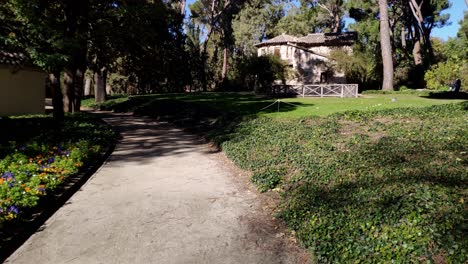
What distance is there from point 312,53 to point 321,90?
19.0m

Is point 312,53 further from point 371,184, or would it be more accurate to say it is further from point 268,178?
point 371,184

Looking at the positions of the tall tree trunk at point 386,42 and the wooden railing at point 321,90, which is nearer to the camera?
the wooden railing at point 321,90

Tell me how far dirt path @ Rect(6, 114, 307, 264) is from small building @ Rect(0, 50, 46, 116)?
1165cm

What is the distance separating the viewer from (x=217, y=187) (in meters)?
8.62

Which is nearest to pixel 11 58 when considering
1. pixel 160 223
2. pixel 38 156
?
pixel 38 156

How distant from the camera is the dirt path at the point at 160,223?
5.33 m

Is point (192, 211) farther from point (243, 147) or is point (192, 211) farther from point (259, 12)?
point (259, 12)

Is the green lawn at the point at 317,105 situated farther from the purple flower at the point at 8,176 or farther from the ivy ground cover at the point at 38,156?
the purple flower at the point at 8,176

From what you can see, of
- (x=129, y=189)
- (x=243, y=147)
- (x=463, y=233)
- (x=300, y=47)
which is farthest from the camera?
(x=300, y=47)

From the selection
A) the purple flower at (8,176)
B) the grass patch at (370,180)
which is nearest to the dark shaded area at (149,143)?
the grass patch at (370,180)

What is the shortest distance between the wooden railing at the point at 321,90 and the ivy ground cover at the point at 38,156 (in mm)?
19576

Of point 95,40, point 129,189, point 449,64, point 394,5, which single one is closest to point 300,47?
point 394,5

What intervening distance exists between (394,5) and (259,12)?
916 inches

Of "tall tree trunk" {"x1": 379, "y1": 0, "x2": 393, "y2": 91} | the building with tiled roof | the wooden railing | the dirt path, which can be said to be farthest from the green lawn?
the building with tiled roof
